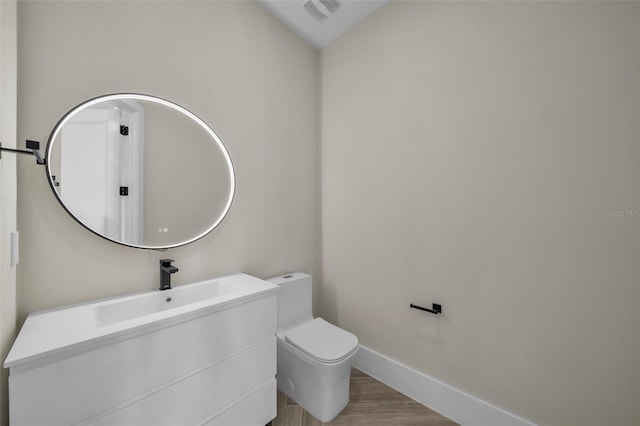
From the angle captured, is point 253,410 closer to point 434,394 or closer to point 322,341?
point 322,341

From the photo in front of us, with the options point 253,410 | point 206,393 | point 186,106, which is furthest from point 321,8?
point 253,410

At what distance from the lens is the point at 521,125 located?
1.30 metres

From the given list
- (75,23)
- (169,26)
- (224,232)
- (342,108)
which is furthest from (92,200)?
(342,108)

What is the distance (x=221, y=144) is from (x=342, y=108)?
1043 millimetres

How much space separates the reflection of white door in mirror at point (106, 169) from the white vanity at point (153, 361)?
1.29ft

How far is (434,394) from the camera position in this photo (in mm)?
1600

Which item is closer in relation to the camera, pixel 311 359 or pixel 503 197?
pixel 503 197

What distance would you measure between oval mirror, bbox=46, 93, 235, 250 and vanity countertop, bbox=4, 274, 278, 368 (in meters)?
0.29

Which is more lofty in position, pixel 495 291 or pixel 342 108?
pixel 342 108

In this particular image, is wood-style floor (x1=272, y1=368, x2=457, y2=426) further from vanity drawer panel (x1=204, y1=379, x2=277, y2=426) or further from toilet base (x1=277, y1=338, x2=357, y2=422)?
vanity drawer panel (x1=204, y1=379, x2=277, y2=426)

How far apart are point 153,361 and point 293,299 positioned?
992 millimetres

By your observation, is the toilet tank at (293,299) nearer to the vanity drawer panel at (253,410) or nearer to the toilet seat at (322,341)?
the toilet seat at (322,341)

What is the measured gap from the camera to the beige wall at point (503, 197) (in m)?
1.09

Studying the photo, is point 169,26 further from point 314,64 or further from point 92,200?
point 314,64
